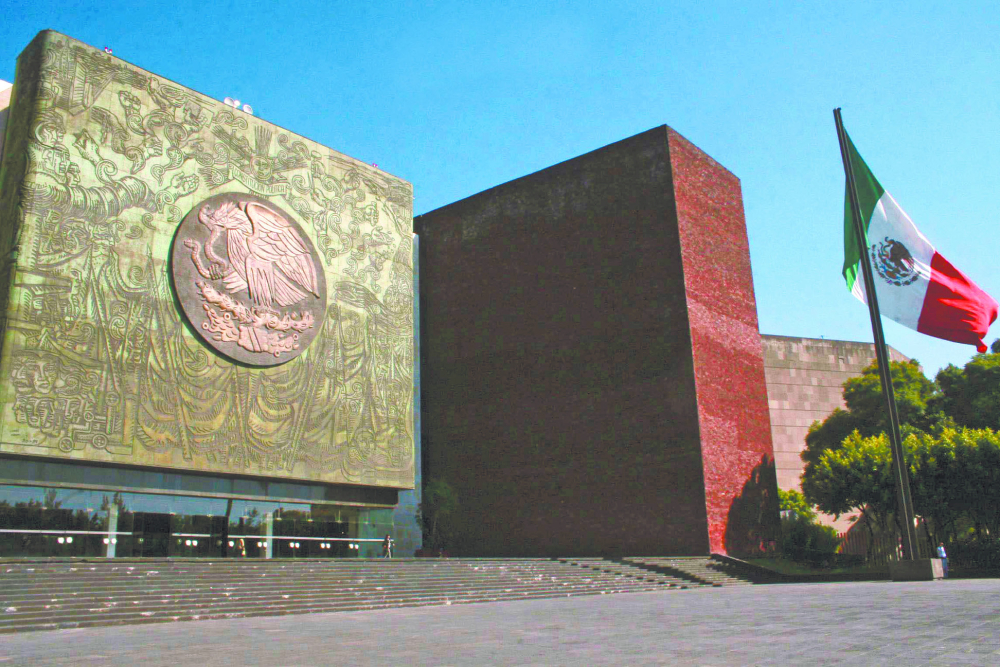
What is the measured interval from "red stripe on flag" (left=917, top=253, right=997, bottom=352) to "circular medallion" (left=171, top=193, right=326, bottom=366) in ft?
45.0

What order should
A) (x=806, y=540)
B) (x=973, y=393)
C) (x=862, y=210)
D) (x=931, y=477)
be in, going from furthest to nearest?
(x=973, y=393) < (x=806, y=540) < (x=931, y=477) < (x=862, y=210)

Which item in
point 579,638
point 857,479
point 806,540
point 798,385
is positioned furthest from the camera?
point 798,385

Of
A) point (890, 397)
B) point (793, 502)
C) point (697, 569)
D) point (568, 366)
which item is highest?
point (568, 366)

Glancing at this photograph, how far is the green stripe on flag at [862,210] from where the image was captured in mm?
17562

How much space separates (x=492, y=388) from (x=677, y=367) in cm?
656

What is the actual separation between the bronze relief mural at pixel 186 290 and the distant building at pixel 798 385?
1860 centimetres

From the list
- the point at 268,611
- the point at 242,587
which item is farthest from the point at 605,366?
the point at 268,611

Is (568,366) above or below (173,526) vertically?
above

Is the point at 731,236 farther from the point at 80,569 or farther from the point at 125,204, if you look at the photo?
the point at 80,569

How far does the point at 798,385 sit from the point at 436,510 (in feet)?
59.5

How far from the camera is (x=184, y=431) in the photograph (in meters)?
17.8

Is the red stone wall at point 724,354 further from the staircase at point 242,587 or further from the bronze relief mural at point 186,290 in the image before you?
the bronze relief mural at point 186,290

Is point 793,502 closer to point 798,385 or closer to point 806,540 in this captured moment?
point 798,385

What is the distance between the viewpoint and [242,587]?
12578 mm
